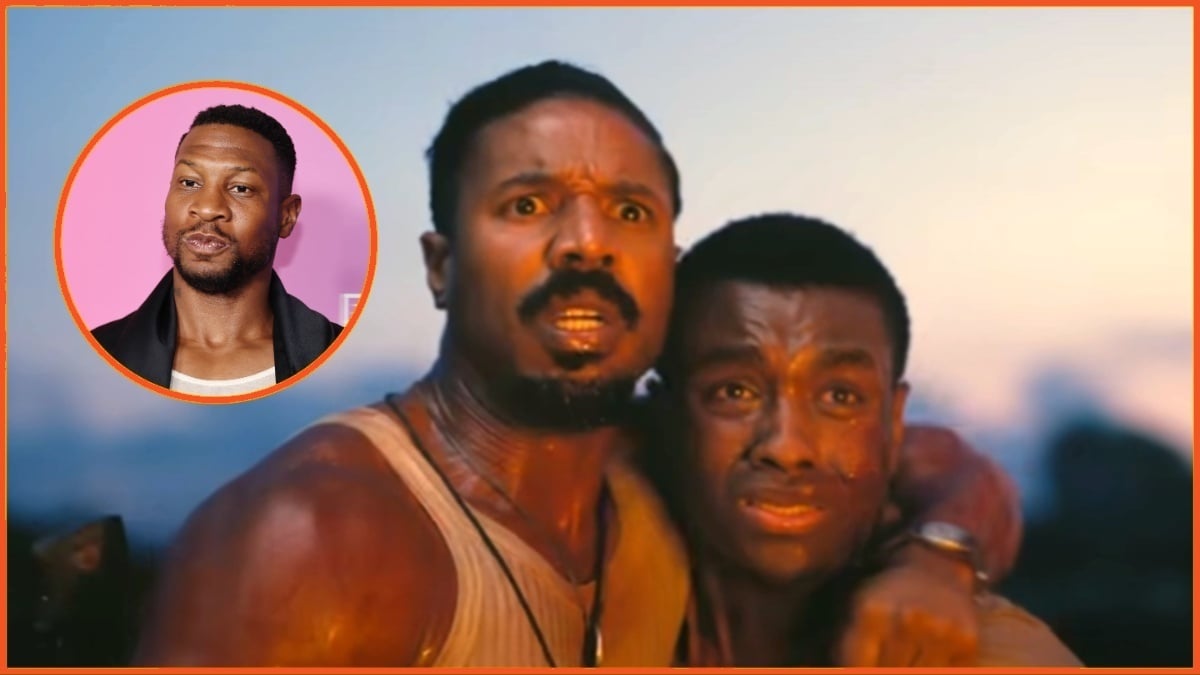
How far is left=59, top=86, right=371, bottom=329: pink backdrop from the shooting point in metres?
4.74

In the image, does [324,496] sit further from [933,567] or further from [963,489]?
[963,489]

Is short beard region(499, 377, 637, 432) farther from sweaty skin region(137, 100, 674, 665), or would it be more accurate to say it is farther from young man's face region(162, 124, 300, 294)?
young man's face region(162, 124, 300, 294)

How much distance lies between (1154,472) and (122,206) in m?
3.30

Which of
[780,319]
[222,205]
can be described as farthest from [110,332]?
[780,319]

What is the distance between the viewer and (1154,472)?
4.93 m

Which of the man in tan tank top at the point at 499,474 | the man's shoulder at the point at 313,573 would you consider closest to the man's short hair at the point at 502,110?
the man in tan tank top at the point at 499,474

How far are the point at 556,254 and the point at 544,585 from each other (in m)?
0.96

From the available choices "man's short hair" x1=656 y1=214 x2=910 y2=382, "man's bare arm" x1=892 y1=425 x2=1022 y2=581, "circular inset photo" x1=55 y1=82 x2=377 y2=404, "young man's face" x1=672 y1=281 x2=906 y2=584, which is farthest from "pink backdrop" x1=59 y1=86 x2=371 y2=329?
"man's bare arm" x1=892 y1=425 x2=1022 y2=581

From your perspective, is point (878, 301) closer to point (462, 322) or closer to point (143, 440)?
point (462, 322)

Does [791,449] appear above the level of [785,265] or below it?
below

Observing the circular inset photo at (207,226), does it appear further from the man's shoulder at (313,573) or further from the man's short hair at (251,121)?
the man's shoulder at (313,573)

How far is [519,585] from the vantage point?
452 cm

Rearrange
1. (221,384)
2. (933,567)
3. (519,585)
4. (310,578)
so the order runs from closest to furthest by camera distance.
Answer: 1. (310,578)
2. (519,585)
3. (933,567)
4. (221,384)

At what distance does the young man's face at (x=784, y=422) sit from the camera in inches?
181
